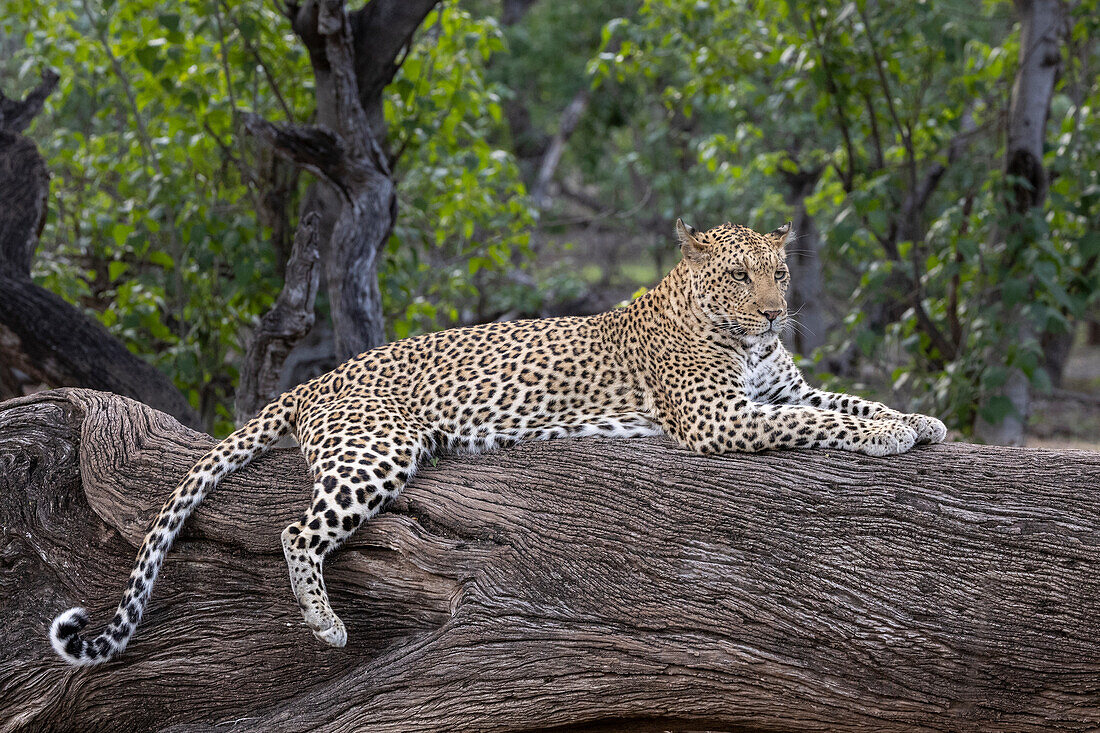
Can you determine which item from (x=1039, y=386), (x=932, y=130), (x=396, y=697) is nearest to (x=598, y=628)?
(x=396, y=697)

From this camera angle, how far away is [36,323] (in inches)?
277

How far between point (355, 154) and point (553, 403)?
298cm

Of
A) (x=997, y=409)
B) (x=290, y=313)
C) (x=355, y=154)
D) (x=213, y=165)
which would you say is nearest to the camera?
(x=290, y=313)

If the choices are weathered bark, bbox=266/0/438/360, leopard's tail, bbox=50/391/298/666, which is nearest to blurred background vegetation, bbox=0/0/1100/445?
weathered bark, bbox=266/0/438/360

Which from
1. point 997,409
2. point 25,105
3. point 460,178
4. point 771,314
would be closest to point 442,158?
point 460,178

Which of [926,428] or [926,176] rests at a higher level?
[926,176]

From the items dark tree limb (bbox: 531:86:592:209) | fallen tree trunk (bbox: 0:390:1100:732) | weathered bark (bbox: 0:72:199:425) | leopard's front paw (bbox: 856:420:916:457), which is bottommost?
fallen tree trunk (bbox: 0:390:1100:732)

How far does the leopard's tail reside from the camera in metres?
4.44

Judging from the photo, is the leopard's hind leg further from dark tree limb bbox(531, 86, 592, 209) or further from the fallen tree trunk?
dark tree limb bbox(531, 86, 592, 209)

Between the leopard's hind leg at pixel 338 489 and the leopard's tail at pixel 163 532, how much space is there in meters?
0.40

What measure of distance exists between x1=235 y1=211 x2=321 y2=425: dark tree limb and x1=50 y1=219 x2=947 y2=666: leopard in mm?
1240

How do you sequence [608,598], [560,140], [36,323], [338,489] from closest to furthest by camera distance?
[608,598] < [338,489] < [36,323] < [560,140]

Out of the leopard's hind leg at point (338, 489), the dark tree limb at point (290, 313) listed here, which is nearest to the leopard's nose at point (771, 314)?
the leopard's hind leg at point (338, 489)

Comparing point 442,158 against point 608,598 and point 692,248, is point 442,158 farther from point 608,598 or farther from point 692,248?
point 608,598
